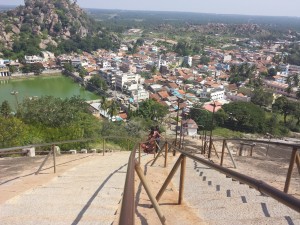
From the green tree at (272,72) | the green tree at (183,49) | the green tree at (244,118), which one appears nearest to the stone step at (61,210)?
the green tree at (244,118)

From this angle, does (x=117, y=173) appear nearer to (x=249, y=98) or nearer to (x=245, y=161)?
(x=245, y=161)

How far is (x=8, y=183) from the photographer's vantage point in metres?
3.71

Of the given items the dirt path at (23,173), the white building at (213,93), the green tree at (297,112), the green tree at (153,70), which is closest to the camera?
the dirt path at (23,173)

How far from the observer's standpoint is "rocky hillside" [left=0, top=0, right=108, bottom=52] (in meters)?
63.9

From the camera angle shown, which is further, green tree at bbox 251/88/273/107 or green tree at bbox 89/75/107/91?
green tree at bbox 89/75/107/91

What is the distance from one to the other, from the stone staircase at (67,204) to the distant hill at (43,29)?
56867mm

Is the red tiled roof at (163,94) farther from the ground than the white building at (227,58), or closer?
closer

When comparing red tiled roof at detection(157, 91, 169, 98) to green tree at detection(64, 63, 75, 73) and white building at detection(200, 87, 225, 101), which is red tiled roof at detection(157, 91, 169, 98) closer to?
white building at detection(200, 87, 225, 101)

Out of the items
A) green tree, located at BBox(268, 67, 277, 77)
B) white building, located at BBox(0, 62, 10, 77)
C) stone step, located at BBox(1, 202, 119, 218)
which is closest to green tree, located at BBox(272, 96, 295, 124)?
green tree, located at BBox(268, 67, 277, 77)

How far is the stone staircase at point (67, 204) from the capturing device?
2240 millimetres

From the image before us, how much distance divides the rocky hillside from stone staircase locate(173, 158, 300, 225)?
207 feet

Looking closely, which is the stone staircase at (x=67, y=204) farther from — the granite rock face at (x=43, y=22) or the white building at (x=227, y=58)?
the white building at (x=227, y=58)

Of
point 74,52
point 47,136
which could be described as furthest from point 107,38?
point 47,136

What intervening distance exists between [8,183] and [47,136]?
5991 millimetres
